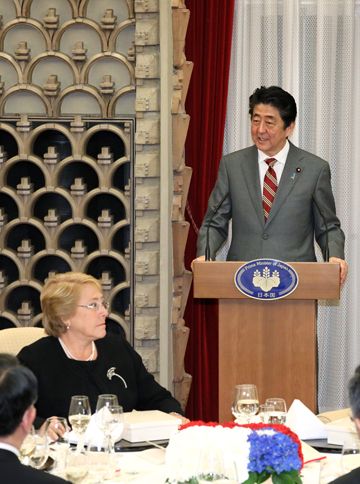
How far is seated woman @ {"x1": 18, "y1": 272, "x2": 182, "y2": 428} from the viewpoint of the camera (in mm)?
3842

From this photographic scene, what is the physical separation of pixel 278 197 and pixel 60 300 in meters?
1.36

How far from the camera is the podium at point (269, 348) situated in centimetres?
467

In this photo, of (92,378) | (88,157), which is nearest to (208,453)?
(92,378)

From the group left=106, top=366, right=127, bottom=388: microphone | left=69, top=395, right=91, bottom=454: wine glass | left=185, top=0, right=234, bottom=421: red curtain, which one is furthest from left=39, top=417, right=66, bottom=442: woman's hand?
left=185, top=0, right=234, bottom=421: red curtain

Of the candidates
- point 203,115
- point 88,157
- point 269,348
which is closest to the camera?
point 269,348

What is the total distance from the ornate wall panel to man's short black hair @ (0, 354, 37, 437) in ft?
10.6

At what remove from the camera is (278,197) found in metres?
4.91

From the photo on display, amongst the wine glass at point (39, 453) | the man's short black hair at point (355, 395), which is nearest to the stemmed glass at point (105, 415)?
the wine glass at point (39, 453)

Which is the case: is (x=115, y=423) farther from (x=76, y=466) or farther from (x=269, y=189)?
(x=269, y=189)

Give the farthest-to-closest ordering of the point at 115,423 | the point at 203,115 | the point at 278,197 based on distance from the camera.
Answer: the point at 203,115, the point at 278,197, the point at 115,423

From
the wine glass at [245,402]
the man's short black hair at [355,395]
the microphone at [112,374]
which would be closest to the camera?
the man's short black hair at [355,395]

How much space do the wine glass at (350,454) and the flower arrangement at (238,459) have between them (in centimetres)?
19

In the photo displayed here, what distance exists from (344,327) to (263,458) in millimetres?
4233

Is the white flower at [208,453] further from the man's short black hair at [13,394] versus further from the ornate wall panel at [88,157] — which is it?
the ornate wall panel at [88,157]
